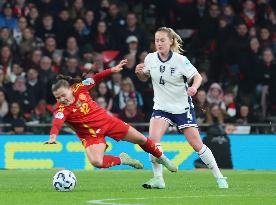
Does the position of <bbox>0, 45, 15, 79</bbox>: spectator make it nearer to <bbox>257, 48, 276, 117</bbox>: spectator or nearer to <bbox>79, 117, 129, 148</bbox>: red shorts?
<bbox>257, 48, 276, 117</bbox>: spectator

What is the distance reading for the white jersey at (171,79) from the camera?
1328 cm

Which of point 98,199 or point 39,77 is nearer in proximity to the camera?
point 98,199

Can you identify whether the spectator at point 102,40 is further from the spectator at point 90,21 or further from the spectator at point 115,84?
the spectator at point 115,84

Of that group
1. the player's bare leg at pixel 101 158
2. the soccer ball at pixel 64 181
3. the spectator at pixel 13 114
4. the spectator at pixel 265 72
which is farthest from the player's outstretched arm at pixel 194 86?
the spectator at pixel 265 72

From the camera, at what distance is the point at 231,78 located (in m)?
23.3

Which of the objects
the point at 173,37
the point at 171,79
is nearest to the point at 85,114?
the point at 171,79

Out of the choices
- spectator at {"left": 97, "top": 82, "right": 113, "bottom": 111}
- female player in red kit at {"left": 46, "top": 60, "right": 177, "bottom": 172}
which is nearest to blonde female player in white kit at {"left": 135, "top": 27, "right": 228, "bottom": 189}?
female player in red kit at {"left": 46, "top": 60, "right": 177, "bottom": 172}

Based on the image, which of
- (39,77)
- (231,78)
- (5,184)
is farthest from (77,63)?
(5,184)

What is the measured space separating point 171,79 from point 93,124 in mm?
1259

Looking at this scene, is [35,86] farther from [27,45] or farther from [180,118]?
[180,118]

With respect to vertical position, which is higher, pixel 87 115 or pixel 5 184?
pixel 87 115

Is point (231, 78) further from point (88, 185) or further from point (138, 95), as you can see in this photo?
point (88, 185)

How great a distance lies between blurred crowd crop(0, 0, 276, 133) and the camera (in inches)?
→ 845

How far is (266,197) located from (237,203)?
1.00 meters
